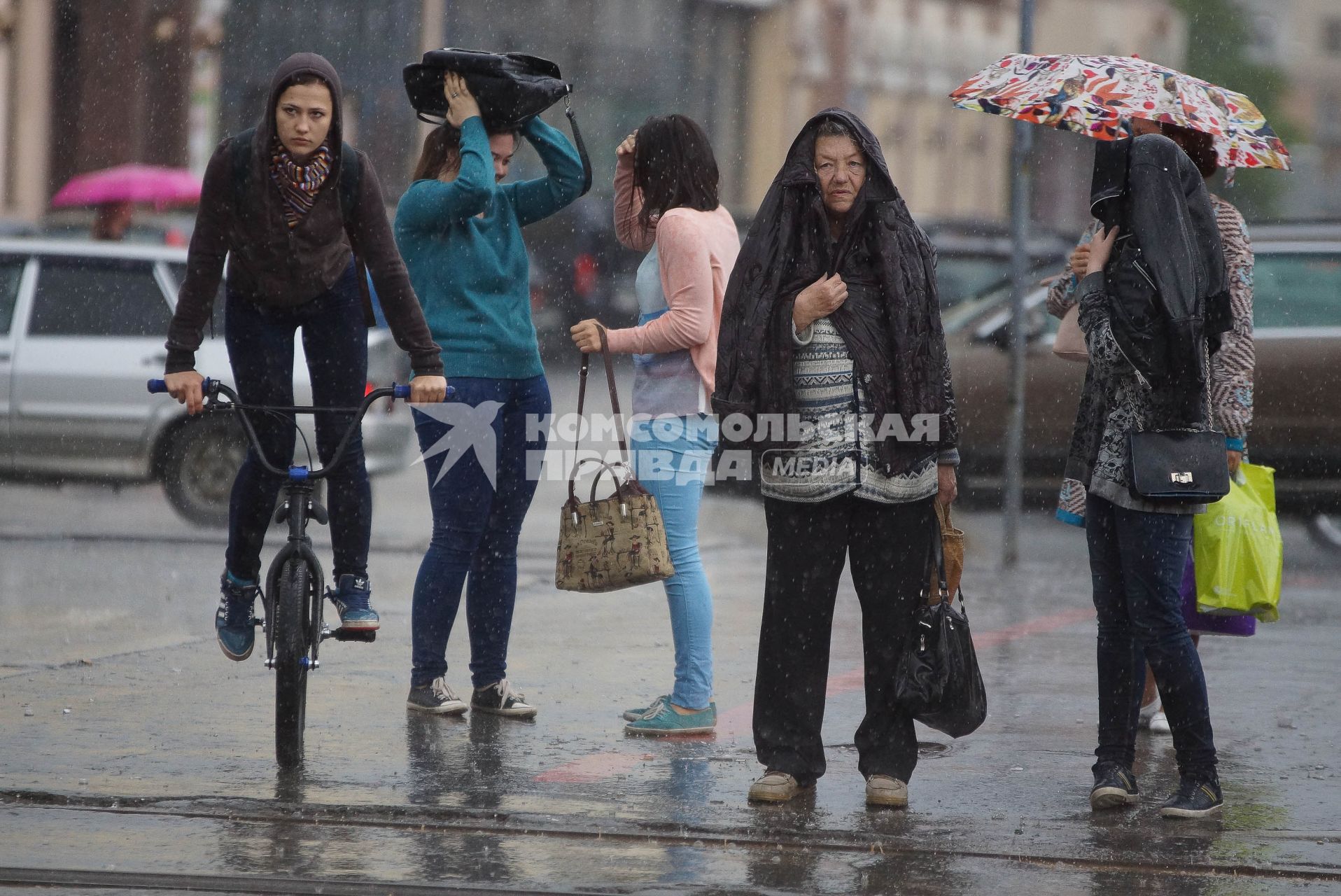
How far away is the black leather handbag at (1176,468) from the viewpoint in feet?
15.7

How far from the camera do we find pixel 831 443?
15.9ft


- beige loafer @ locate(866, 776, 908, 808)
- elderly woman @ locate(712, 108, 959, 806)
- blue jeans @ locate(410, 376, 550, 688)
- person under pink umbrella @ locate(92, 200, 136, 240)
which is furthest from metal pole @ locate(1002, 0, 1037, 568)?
person under pink umbrella @ locate(92, 200, 136, 240)

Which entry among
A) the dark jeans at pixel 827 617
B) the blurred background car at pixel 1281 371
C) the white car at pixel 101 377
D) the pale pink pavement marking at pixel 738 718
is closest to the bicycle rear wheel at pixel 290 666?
the pale pink pavement marking at pixel 738 718

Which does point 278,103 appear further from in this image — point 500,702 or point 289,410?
point 500,702

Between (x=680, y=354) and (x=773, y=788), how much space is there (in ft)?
5.00

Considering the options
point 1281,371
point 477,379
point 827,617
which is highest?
point 477,379

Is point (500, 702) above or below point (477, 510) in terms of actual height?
below

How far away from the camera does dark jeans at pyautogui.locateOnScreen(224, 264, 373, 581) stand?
558cm

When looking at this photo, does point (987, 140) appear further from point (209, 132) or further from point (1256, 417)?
point (1256, 417)

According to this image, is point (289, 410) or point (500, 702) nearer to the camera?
point (289, 410)

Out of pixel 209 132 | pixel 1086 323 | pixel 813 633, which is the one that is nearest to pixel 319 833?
pixel 813 633

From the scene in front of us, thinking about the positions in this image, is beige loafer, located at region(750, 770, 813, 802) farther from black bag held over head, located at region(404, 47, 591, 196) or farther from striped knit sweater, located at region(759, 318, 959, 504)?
black bag held over head, located at region(404, 47, 591, 196)

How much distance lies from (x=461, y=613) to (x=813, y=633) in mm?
3765

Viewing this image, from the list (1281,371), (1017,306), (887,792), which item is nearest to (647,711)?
(887,792)
